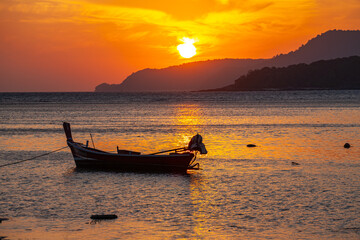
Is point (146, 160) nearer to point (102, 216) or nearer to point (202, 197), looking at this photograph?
point (202, 197)

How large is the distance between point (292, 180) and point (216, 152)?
1306 centimetres

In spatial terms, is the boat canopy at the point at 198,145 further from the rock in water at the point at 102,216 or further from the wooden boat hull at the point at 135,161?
the rock in water at the point at 102,216

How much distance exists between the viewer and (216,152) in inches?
1545

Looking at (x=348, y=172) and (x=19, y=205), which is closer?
(x=19, y=205)

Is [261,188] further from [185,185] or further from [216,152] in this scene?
[216,152]

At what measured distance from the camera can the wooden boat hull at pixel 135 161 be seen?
30.6 metres

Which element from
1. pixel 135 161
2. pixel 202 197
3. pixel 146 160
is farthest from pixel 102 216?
pixel 135 161

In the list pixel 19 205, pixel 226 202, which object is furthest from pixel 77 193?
pixel 226 202

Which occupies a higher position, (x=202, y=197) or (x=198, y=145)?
(x=198, y=145)

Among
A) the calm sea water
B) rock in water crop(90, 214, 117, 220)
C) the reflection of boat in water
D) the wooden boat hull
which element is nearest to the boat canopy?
the reflection of boat in water

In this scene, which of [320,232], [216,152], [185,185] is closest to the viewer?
[320,232]

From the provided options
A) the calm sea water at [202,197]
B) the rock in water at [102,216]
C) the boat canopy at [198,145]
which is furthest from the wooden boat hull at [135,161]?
the rock in water at [102,216]

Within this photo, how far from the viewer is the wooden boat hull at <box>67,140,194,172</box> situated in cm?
3061

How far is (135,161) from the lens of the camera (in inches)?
1225
